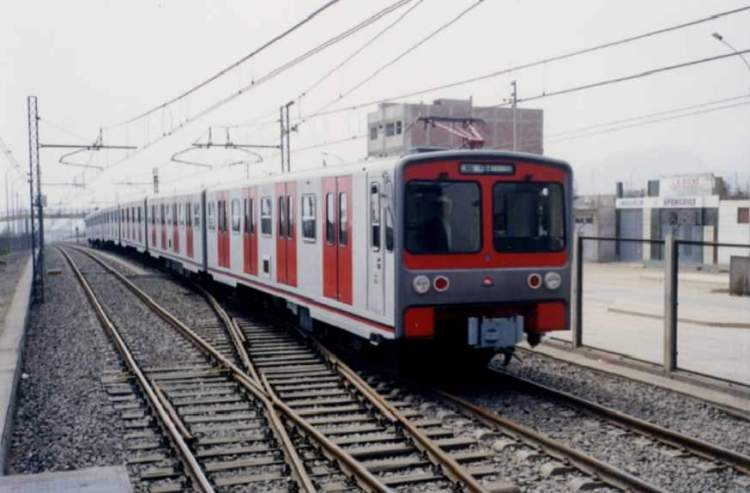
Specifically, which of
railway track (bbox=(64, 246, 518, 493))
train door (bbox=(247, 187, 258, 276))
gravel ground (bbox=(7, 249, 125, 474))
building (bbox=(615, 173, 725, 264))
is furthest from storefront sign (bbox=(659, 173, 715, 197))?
railway track (bbox=(64, 246, 518, 493))

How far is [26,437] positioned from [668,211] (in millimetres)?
35488

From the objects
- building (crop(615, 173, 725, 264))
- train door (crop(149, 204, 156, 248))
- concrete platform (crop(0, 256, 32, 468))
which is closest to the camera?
concrete platform (crop(0, 256, 32, 468))

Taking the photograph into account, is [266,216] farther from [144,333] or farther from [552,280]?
[552,280]

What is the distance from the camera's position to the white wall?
35.3 meters

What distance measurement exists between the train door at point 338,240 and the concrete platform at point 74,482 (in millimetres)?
5151

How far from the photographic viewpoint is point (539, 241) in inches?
412

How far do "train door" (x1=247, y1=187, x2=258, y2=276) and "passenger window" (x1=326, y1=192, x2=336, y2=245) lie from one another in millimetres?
4441

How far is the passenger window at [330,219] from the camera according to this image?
460 inches

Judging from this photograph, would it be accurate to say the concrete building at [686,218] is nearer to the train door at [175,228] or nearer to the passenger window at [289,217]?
the train door at [175,228]

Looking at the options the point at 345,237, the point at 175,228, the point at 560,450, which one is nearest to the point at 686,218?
the point at 175,228

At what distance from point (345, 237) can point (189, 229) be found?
13.3 m

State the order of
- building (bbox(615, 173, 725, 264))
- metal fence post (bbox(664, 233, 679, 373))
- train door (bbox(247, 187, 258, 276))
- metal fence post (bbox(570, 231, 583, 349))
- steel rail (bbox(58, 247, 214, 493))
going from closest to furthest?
steel rail (bbox(58, 247, 214, 493)) → metal fence post (bbox(664, 233, 679, 373)) → metal fence post (bbox(570, 231, 583, 349)) → train door (bbox(247, 187, 258, 276)) → building (bbox(615, 173, 725, 264))

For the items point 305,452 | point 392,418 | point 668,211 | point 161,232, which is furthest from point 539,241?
point 668,211

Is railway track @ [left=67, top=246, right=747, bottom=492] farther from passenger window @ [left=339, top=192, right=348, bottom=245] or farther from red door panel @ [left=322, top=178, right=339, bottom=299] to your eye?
passenger window @ [left=339, top=192, right=348, bottom=245]
